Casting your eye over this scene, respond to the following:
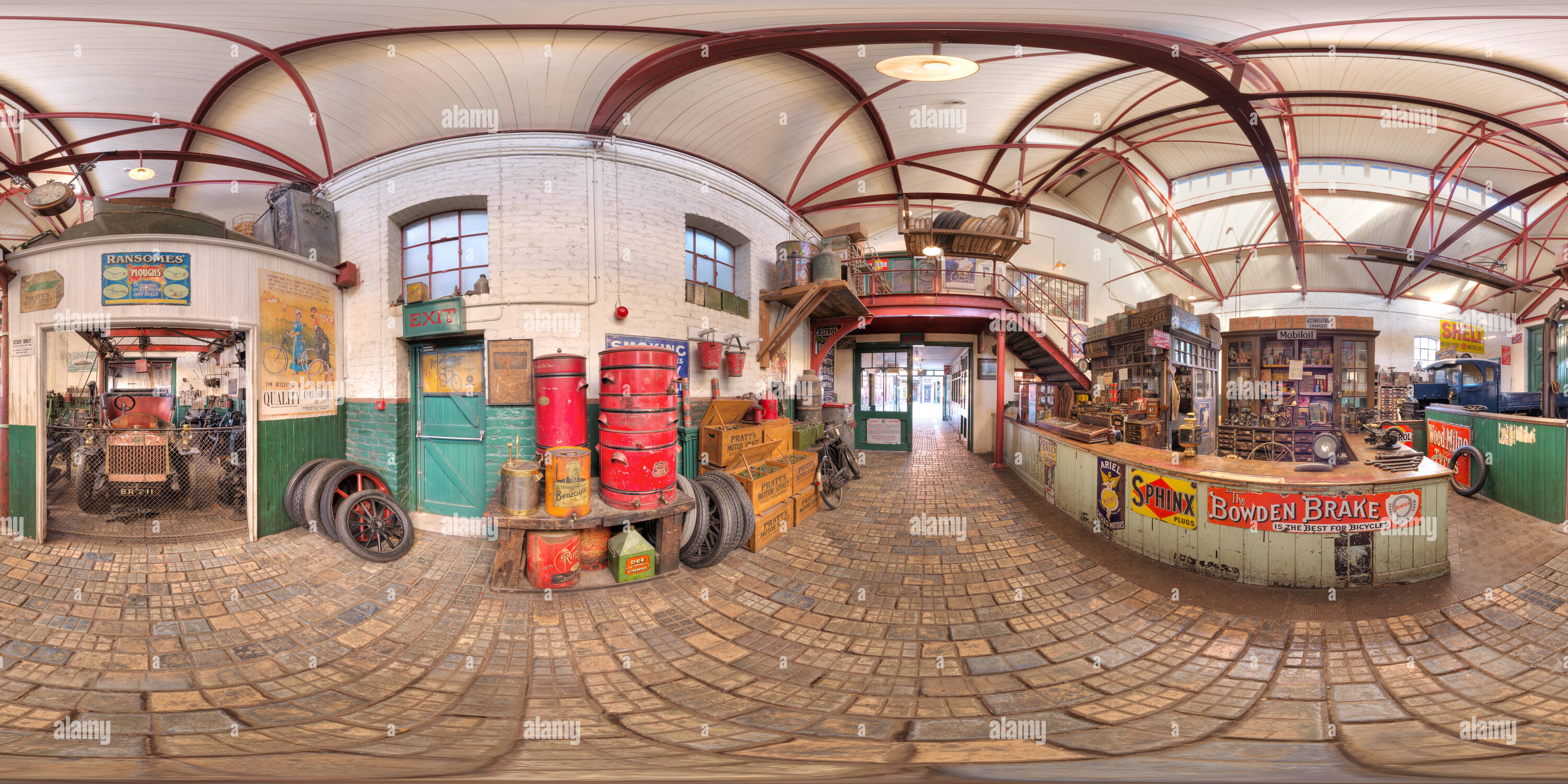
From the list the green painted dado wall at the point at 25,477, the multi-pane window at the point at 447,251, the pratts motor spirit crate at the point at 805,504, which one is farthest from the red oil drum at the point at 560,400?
the green painted dado wall at the point at 25,477

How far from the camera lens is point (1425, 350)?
16.1 metres

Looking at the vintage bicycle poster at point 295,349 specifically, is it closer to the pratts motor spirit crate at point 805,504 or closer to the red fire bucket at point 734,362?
the red fire bucket at point 734,362

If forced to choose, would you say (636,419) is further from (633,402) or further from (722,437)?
(722,437)

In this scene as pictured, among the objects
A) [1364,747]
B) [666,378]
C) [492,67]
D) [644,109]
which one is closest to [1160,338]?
[1364,747]

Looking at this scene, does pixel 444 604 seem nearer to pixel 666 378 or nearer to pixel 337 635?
pixel 337 635

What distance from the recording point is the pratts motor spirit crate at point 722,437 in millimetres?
6738

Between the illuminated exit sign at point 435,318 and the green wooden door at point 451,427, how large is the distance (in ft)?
0.95

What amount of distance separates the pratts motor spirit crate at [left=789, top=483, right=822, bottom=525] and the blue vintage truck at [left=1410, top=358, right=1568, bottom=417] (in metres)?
11.7

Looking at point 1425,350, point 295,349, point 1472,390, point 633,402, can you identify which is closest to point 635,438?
point 633,402

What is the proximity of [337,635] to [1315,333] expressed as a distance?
57.7ft

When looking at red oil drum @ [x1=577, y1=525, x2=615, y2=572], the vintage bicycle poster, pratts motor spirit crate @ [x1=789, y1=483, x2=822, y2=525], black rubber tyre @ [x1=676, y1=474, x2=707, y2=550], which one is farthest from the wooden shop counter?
the vintage bicycle poster

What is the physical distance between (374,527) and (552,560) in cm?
282

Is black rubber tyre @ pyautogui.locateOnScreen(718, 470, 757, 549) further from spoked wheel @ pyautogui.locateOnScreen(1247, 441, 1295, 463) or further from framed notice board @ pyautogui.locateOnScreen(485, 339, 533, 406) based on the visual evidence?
spoked wheel @ pyautogui.locateOnScreen(1247, 441, 1295, 463)

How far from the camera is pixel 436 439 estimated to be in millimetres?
6793
